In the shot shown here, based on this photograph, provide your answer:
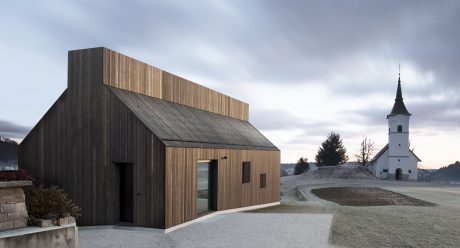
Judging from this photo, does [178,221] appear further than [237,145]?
No

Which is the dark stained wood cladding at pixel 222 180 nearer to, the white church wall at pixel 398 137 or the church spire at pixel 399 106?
the white church wall at pixel 398 137

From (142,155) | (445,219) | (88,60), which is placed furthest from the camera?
(445,219)

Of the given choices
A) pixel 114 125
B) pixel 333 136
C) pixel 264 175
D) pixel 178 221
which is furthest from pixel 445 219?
pixel 333 136

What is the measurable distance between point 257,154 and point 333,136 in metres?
41.5

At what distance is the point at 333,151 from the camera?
2280 inches

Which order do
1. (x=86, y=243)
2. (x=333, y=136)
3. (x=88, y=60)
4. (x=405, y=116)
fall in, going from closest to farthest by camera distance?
(x=86, y=243), (x=88, y=60), (x=405, y=116), (x=333, y=136)

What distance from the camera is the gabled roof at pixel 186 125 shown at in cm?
1238

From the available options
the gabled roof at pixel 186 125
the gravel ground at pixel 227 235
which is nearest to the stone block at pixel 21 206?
the gravel ground at pixel 227 235

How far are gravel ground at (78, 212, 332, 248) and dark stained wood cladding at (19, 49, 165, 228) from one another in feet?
2.69

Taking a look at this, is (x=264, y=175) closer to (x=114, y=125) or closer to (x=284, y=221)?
(x=284, y=221)

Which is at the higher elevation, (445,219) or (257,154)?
(257,154)

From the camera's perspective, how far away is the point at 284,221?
1301cm

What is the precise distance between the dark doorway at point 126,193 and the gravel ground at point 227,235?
69 cm

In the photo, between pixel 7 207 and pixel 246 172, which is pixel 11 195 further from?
pixel 246 172
